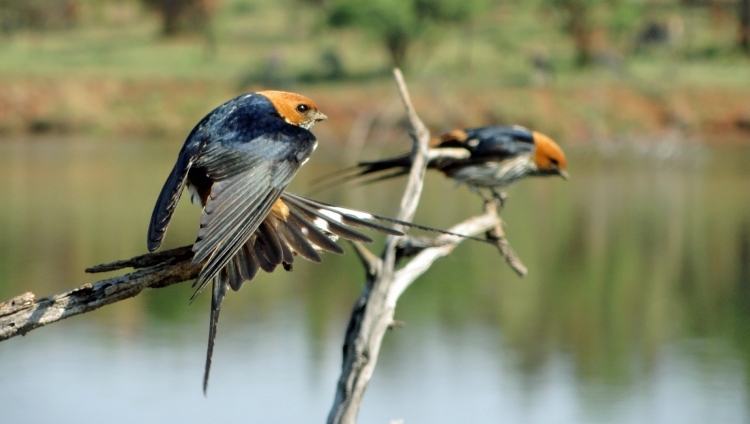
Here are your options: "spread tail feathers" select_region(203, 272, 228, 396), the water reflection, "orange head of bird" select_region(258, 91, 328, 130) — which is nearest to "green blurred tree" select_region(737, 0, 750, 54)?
the water reflection

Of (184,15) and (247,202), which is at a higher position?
(184,15)

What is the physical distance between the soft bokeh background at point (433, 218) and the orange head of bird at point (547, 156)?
7.00 ft

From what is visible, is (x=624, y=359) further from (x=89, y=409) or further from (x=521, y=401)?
(x=89, y=409)

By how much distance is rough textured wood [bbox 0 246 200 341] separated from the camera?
3.25 metres

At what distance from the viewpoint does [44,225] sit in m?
14.6

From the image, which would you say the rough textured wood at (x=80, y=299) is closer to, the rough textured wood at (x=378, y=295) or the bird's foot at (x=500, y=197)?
the rough textured wood at (x=378, y=295)

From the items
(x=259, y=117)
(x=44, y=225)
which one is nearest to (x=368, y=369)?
(x=259, y=117)

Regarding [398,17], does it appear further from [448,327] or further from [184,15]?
[448,327]

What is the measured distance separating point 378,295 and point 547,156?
2.71 m

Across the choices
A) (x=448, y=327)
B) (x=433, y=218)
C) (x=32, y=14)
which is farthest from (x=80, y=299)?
(x=32, y=14)

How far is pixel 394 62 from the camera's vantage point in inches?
1212

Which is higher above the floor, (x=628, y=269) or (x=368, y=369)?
(x=628, y=269)

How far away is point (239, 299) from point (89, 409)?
3350mm

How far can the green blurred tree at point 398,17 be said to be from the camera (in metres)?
30.4
